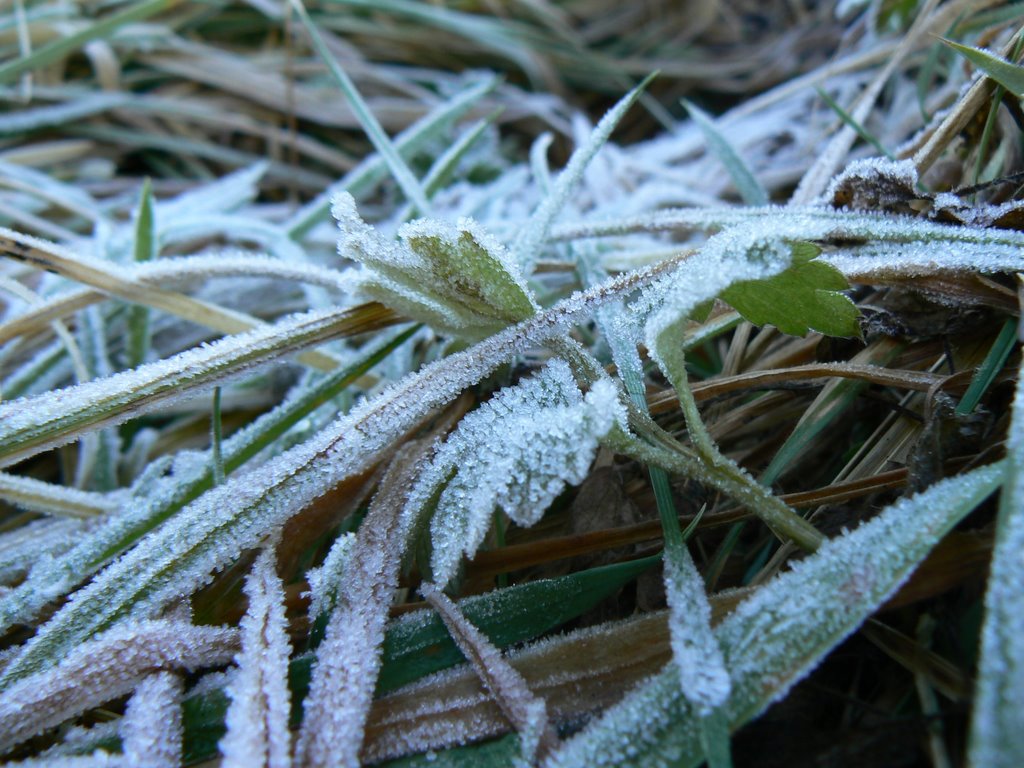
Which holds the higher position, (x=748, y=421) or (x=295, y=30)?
(x=295, y=30)

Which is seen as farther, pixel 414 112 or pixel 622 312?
pixel 414 112

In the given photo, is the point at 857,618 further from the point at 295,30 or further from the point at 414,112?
the point at 295,30

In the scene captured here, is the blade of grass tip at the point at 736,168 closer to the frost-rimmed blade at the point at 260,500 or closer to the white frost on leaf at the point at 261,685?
the frost-rimmed blade at the point at 260,500

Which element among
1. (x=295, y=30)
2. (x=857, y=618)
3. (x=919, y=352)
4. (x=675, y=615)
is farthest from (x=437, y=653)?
(x=295, y=30)

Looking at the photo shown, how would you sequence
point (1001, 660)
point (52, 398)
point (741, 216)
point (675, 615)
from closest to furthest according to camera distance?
point (1001, 660) → point (675, 615) → point (52, 398) → point (741, 216)

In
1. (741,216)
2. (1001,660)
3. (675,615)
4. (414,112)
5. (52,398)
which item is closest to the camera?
(1001,660)

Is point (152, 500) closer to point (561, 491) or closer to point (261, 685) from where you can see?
point (261, 685)

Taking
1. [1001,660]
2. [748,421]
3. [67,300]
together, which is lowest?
[1001,660]

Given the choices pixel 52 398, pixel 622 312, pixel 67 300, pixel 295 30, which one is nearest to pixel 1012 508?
pixel 622 312

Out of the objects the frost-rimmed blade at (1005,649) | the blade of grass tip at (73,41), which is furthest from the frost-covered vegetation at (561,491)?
the blade of grass tip at (73,41)
